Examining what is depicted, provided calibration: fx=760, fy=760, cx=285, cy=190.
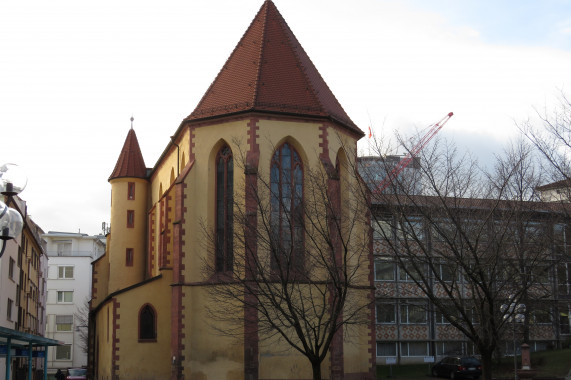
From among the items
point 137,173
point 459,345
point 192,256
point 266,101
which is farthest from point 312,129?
point 459,345

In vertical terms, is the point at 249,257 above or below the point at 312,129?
below

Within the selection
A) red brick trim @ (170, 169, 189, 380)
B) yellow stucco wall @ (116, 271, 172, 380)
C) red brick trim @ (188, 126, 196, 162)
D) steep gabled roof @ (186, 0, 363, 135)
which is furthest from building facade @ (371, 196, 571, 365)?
yellow stucco wall @ (116, 271, 172, 380)

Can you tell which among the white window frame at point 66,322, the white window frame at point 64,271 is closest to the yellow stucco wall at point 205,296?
the white window frame at point 66,322

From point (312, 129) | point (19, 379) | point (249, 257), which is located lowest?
point (19, 379)

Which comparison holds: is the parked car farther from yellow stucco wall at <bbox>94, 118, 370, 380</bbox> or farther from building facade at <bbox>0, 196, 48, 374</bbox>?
yellow stucco wall at <bbox>94, 118, 370, 380</bbox>

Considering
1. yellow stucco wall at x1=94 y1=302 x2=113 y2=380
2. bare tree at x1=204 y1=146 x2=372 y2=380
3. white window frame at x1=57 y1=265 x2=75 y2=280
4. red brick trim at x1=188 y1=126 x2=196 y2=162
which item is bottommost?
yellow stucco wall at x1=94 y1=302 x2=113 y2=380

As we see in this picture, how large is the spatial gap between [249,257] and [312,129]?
30.8ft

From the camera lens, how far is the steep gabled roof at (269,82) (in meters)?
30.5

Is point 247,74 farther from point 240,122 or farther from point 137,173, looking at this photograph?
point 137,173

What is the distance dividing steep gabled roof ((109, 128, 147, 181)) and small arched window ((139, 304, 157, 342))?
15.1 m

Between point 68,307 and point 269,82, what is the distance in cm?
5744

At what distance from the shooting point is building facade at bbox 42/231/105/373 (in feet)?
260

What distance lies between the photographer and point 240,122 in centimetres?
3030

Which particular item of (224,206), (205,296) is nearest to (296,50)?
(224,206)
